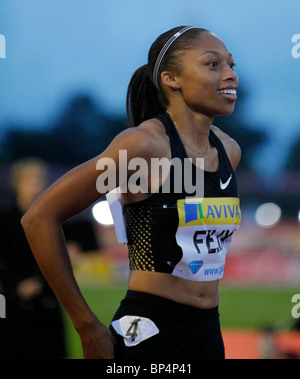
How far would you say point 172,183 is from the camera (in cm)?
258

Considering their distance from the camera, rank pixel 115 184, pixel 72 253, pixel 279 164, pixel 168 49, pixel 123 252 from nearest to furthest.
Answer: pixel 115 184
pixel 168 49
pixel 72 253
pixel 123 252
pixel 279 164

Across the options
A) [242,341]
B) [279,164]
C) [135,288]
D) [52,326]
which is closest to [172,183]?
[135,288]

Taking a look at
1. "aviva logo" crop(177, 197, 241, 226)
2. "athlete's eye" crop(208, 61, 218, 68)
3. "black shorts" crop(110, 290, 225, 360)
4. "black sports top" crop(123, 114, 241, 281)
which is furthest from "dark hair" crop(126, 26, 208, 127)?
"black shorts" crop(110, 290, 225, 360)

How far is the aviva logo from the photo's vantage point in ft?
8.48

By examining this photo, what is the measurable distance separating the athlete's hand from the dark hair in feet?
3.58

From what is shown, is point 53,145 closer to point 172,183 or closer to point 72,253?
point 72,253

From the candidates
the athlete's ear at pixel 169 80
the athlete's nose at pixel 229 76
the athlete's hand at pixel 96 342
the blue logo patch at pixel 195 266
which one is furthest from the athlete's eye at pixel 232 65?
the athlete's hand at pixel 96 342

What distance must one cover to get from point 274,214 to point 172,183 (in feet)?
80.7

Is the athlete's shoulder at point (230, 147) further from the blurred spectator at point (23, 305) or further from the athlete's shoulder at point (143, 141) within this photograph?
the blurred spectator at point (23, 305)

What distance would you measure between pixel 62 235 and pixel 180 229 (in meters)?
0.48

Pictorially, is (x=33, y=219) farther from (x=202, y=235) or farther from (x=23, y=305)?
(x=23, y=305)

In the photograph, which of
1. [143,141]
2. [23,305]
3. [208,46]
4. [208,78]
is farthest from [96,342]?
[23,305]

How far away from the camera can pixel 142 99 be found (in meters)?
3.10

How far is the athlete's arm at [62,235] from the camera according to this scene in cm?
241
